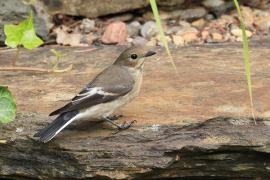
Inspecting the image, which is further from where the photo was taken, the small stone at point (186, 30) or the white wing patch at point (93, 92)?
the small stone at point (186, 30)

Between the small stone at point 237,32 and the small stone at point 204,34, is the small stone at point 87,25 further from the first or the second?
the small stone at point 237,32

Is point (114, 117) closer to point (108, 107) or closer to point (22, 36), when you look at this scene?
point (108, 107)

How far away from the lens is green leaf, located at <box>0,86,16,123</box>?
502cm

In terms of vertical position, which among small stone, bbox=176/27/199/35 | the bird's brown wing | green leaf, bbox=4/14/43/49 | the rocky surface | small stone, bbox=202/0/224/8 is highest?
green leaf, bbox=4/14/43/49

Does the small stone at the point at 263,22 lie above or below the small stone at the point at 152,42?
above

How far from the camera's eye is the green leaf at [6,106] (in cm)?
502

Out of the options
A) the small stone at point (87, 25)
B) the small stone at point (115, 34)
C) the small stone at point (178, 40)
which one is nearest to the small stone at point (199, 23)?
the small stone at point (178, 40)

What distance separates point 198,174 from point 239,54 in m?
1.71

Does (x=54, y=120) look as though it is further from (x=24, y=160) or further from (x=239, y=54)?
(x=239, y=54)

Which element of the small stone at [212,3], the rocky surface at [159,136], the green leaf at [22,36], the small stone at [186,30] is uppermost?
the green leaf at [22,36]

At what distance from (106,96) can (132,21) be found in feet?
7.77

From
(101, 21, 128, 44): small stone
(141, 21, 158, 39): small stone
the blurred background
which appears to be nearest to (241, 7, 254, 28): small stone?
the blurred background

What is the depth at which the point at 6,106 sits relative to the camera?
5047 millimetres

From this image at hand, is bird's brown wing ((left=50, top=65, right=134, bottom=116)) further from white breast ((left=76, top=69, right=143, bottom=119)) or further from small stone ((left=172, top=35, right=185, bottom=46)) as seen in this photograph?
small stone ((left=172, top=35, right=185, bottom=46))
